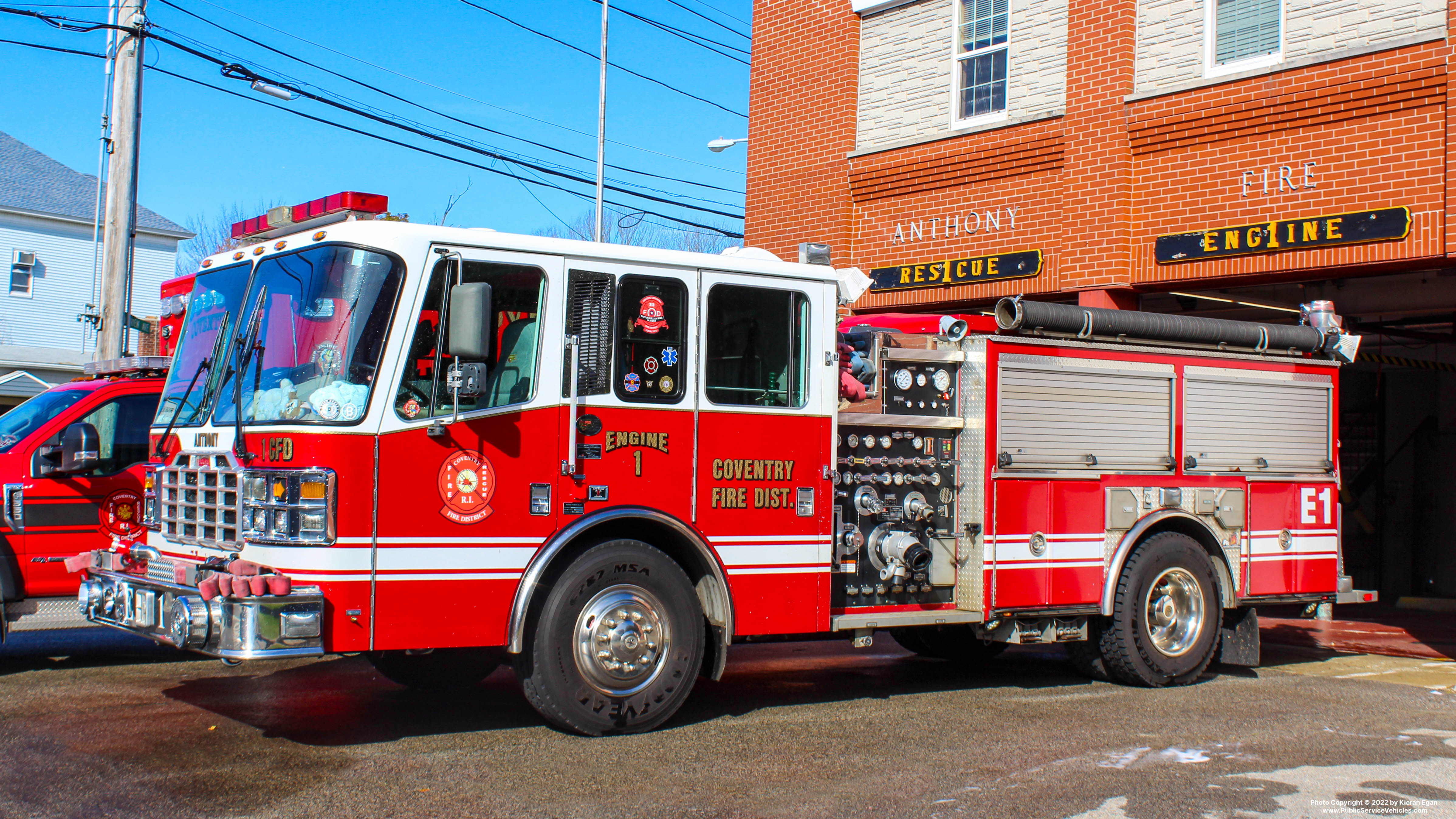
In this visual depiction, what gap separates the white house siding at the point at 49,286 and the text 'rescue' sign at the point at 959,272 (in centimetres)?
2453

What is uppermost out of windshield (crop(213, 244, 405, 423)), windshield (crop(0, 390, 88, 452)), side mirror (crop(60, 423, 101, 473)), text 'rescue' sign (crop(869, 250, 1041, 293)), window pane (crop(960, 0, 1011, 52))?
window pane (crop(960, 0, 1011, 52))

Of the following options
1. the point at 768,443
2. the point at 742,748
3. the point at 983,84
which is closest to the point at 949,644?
the point at 768,443

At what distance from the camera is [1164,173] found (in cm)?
1270

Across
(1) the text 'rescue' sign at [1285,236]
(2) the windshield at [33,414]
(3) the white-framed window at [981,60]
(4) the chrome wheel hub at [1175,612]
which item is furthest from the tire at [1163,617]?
(2) the windshield at [33,414]

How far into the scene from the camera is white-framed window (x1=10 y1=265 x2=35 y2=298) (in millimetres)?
32938

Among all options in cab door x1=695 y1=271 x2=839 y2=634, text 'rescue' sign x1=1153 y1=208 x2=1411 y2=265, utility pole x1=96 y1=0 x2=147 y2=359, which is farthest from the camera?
utility pole x1=96 y1=0 x2=147 y2=359

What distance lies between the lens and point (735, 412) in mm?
7266

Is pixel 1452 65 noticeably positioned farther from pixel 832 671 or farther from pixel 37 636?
pixel 37 636

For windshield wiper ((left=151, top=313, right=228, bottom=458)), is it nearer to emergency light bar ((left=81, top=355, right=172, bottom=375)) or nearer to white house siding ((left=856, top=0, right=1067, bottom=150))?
emergency light bar ((left=81, top=355, right=172, bottom=375))

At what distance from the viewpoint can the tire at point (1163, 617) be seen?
8734 millimetres

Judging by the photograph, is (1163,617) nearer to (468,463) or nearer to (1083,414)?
(1083,414)

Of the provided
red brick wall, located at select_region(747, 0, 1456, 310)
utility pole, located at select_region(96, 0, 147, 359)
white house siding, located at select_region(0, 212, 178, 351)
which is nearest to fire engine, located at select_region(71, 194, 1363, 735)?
red brick wall, located at select_region(747, 0, 1456, 310)

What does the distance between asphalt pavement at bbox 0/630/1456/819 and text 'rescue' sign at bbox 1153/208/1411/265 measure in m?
3.90

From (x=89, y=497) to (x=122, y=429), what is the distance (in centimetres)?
54
